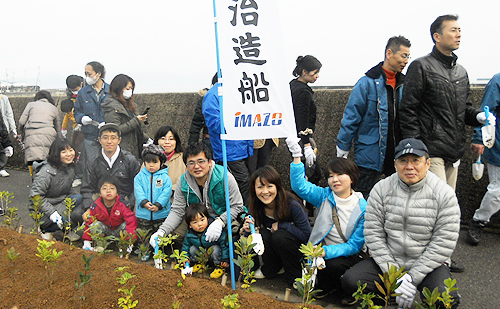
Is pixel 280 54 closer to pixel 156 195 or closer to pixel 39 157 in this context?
pixel 156 195

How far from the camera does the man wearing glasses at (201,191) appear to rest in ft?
12.8

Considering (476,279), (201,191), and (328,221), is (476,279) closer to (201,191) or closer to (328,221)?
(328,221)

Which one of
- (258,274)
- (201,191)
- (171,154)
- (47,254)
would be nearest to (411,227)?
(258,274)

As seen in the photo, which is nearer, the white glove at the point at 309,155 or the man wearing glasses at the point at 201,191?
the man wearing glasses at the point at 201,191

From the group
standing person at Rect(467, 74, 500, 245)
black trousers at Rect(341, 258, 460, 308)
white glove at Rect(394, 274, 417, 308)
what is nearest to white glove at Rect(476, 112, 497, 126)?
standing person at Rect(467, 74, 500, 245)

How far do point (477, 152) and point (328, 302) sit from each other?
7.31ft

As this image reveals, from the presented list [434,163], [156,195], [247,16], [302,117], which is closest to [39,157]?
[156,195]

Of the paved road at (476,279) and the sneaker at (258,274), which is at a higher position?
the sneaker at (258,274)

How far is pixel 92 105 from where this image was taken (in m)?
5.64

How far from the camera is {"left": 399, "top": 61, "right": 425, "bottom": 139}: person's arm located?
3770mm

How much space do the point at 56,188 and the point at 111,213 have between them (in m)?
0.89

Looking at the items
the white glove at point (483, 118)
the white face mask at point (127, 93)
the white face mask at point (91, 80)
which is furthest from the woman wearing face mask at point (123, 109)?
the white glove at point (483, 118)

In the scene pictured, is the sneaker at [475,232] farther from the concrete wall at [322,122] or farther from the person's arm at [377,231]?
the person's arm at [377,231]

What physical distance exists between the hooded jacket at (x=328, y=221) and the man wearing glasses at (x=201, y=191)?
72 centimetres
